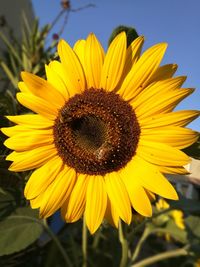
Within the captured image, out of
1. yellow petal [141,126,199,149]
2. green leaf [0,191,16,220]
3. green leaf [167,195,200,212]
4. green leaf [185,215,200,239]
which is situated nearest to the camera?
yellow petal [141,126,199,149]

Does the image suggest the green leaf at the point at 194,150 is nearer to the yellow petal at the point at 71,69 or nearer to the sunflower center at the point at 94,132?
the sunflower center at the point at 94,132

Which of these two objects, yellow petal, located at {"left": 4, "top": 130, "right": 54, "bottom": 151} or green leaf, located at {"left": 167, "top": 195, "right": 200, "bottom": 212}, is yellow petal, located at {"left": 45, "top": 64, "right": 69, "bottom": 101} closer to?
yellow petal, located at {"left": 4, "top": 130, "right": 54, "bottom": 151}

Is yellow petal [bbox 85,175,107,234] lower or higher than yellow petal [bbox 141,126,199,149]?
lower

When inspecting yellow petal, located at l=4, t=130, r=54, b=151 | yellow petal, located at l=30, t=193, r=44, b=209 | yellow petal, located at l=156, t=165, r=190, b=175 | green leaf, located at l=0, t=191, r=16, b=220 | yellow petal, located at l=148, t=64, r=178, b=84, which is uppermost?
yellow petal, located at l=148, t=64, r=178, b=84

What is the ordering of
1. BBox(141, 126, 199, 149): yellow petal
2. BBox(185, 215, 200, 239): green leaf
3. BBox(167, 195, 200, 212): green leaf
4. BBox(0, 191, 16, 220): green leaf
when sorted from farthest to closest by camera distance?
BBox(185, 215, 200, 239): green leaf < BBox(167, 195, 200, 212): green leaf < BBox(0, 191, 16, 220): green leaf < BBox(141, 126, 199, 149): yellow petal

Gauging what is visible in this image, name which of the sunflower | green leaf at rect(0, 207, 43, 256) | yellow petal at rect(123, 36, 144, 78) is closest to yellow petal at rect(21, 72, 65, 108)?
the sunflower
